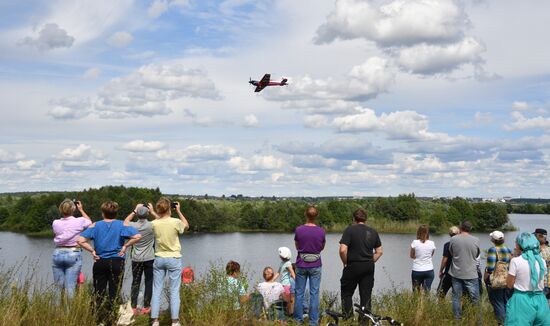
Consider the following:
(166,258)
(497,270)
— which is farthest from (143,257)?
(497,270)

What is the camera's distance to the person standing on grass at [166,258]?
6055 millimetres

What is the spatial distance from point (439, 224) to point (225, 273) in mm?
63965

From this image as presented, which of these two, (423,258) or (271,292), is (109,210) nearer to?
(271,292)

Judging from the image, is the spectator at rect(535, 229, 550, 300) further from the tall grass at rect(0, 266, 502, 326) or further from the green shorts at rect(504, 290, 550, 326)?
the green shorts at rect(504, 290, 550, 326)

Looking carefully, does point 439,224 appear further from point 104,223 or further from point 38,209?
point 104,223

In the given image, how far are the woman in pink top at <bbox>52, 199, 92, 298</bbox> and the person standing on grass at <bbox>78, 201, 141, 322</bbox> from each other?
0.31m

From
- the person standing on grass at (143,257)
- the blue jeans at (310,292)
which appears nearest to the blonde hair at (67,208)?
the person standing on grass at (143,257)

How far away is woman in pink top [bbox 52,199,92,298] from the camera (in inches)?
246

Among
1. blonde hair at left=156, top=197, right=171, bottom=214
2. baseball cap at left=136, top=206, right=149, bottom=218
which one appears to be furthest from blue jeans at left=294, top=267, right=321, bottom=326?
baseball cap at left=136, top=206, right=149, bottom=218

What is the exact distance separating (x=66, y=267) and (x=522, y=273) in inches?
195

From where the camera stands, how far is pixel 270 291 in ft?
23.0

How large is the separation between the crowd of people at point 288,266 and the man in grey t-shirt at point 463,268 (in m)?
0.01

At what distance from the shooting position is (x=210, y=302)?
624cm

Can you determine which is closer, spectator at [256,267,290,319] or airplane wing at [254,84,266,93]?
spectator at [256,267,290,319]
